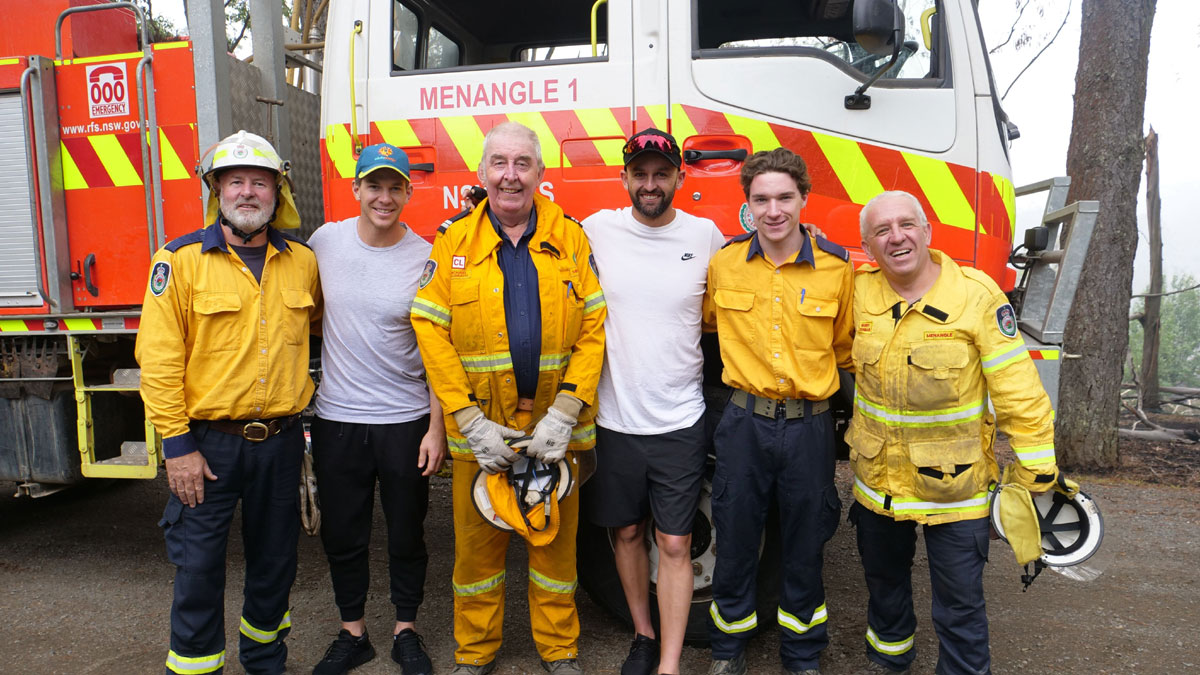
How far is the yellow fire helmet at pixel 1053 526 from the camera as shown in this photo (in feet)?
7.85

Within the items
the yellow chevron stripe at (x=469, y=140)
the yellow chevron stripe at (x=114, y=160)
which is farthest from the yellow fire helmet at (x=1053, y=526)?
the yellow chevron stripe at (x=114, y=160)

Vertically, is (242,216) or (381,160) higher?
(381,160)

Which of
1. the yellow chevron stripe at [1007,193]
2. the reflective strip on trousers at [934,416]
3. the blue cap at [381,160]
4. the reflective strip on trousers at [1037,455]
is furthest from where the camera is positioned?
the yellow chevron stripe at [1007,193]

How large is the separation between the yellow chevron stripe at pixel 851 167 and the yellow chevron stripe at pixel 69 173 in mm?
3110

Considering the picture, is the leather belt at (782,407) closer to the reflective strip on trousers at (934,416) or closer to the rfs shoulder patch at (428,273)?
the reflective strip on trousers at (934,416)

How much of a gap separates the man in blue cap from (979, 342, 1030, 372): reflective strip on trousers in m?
1.83

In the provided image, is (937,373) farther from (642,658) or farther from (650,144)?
(642,658)

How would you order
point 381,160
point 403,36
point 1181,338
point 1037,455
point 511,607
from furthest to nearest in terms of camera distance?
point 1181,338 → point 511,607 → point 403,36 → point 381,160 → point 1037,455

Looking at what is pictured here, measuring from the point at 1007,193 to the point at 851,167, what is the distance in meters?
0.72

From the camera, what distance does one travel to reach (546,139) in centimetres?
291

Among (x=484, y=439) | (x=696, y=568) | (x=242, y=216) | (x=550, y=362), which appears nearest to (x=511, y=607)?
(x=696, y=568)

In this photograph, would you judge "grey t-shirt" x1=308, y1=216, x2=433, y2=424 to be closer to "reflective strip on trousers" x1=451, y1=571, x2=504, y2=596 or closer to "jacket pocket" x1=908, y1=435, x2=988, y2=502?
"reflective strip on trousers" x1=451, y1=571, x2=504, y2=596

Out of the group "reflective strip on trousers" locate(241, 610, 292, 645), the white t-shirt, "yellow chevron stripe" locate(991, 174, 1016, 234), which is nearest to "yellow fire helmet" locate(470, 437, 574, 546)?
the white t-shirt

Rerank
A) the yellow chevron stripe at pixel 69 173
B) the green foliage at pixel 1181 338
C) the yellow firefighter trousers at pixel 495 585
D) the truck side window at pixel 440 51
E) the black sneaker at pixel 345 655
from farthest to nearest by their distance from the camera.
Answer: the green foliage at pixel 1181 338 < the yellow chevron stripe at pixel 69 173 < the truck side window at pixel 440 51 < the black sneaker at pixel 345 655 < the yellow firefighter trousers at pixel 495 585
